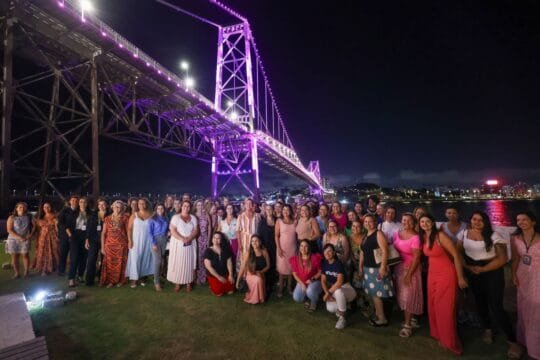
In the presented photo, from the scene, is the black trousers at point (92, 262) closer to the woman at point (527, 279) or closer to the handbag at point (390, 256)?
the handbag at point (390, 256)

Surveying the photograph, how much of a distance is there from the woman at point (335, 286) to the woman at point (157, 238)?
260cm

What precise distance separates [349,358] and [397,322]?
40.4 inches

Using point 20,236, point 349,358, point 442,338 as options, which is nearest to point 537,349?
point 442,338

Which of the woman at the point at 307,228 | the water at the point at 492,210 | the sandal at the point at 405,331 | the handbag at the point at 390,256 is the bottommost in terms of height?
the water at the point at 492,210

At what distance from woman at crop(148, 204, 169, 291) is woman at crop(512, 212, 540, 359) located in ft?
14.3

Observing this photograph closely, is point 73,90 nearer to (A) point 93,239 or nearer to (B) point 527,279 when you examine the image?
(A) point 93,239

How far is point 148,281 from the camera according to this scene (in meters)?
4.57

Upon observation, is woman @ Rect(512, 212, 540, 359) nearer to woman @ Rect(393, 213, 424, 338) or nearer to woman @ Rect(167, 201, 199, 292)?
woman @ Rect(393, 213, 424, 338)

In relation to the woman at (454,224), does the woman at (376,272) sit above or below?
below

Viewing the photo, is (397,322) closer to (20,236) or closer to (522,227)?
(522,227)

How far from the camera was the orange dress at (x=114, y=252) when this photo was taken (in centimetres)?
420

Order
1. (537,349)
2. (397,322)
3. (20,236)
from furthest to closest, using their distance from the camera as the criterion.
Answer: (20,236)
(397,322)
(537,349)

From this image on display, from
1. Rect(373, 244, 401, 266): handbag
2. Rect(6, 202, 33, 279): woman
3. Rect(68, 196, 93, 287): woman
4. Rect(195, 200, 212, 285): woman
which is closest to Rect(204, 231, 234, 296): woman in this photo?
Rect(195, 200, 212, 285): woman

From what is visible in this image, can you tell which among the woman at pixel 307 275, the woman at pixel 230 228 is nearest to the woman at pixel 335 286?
the woman at pixel 307 275
